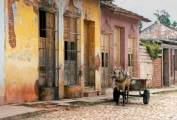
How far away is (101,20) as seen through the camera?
23.2m

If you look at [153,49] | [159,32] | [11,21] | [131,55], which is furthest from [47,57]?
[159,32]

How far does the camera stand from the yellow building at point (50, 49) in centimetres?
1541

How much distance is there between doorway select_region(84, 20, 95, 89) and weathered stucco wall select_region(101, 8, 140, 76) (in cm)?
236

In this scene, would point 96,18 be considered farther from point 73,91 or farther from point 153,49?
point 153,49

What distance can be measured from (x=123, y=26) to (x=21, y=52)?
36.5 ft

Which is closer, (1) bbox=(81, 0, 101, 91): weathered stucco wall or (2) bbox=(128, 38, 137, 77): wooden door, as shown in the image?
(1) bbox=(81, 0, 101, 91): weathered stucco wall

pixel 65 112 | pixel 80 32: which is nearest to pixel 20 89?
pixel 65 112

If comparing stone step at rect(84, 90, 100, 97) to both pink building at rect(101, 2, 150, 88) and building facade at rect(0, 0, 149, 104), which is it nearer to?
building facade at rect(0, 0, 149, 104)

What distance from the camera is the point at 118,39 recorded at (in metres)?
25.9

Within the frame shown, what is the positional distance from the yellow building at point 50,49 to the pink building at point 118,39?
7.92 ft

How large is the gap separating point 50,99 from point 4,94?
9.49ft

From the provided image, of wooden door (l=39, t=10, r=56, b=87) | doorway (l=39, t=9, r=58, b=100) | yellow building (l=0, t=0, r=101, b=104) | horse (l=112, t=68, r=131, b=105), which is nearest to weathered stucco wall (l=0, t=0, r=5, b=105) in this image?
yellow building (l=0, t=0, r=101, b=104)

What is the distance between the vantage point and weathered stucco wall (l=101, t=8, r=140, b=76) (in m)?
24.0

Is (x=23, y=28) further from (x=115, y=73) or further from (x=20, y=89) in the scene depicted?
(x=115, y=73)
